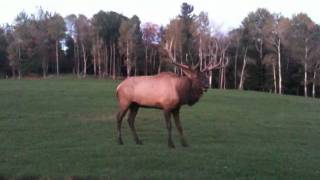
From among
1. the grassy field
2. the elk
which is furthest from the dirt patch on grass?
the elk

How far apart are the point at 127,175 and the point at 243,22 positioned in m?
105

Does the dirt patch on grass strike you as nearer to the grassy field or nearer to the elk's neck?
the grassy field

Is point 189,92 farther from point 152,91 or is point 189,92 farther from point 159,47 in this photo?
point 159,47

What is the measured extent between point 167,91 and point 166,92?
0.14ft

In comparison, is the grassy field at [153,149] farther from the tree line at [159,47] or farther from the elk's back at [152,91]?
the tree line at [159,47]

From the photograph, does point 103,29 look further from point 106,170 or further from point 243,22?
point 106,170

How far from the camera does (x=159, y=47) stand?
307ft

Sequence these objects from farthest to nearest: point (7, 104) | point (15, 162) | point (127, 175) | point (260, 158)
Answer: point (7, 104) → point (260, 158) → point (15, 162) → point (127, 175)

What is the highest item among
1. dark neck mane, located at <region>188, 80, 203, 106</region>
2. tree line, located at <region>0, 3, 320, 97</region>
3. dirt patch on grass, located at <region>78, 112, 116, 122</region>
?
tree line, located at <region>0, 3, 320, 97</region>

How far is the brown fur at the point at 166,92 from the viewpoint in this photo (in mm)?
16312

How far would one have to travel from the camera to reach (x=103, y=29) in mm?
113438

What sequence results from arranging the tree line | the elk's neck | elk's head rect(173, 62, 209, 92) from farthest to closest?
1. the tree line
2. elk's head rect(173, 62, 209, 92)
3. the elk's neck

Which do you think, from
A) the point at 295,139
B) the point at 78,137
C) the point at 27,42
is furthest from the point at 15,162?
the point at 27,42

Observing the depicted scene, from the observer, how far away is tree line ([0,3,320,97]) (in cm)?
9675
